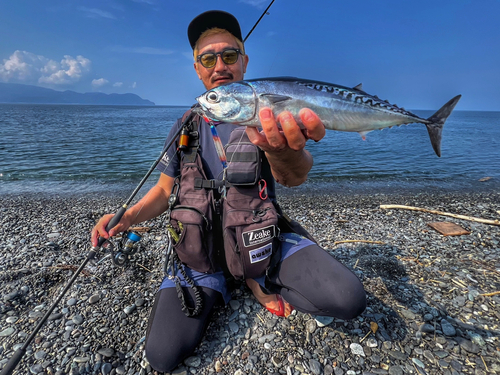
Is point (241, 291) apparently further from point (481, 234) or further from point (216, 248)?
point (481, 234)

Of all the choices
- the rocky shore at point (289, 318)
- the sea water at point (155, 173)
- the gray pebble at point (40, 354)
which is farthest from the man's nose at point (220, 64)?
the sea water at point (155, 173)

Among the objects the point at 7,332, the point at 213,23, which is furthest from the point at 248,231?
the point at 7,332

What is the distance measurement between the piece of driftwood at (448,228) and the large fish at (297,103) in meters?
4.61

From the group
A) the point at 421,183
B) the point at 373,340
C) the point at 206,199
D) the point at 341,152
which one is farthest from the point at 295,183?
the point at 341,152

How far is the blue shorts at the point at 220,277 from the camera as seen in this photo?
151 inches

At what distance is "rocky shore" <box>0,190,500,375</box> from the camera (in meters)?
3.18

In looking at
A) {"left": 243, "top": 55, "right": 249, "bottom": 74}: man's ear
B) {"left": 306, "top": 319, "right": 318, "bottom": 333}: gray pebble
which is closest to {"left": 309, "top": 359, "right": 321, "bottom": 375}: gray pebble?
{"left": 306, "top": 319, "right": 318, "bottom": 333}: gray pebble

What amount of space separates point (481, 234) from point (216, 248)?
6597 millimetres

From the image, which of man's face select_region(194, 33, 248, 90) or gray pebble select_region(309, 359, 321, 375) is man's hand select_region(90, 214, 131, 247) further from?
gray pebble select_region(309, 359, 321, 375)

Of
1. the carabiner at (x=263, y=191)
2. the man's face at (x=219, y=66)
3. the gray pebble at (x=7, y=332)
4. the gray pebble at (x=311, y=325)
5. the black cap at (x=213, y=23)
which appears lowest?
the gray pebble at (x=7, y=332)

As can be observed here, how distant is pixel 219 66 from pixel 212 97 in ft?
4.70

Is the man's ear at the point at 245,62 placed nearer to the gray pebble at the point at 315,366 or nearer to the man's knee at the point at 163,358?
the man's knee at the point at 163,358

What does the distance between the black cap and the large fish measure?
1.83 meters

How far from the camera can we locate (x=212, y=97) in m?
2.74
